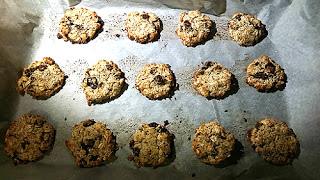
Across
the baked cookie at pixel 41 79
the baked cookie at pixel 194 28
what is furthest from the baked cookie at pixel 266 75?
the baked cookie at pixel 41 79

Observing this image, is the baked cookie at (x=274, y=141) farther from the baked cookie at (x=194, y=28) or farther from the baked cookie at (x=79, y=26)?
the baked cookie at (x=79, y=26)

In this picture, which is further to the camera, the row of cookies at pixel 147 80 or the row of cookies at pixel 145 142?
the row of cookies at pixel 147 80

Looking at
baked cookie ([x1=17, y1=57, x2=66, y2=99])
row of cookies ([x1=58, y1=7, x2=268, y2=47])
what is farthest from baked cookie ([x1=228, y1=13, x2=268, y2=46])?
baked cookie ([x1=17, y1=57, x2=66, y2=99])

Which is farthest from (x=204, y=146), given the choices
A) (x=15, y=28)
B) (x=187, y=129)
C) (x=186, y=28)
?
(x=15, y=28)

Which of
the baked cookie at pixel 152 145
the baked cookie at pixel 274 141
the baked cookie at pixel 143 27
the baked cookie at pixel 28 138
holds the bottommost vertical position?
the baked cookie at pixel 274 141

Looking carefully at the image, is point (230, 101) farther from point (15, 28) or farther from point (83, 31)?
point (15, 28)

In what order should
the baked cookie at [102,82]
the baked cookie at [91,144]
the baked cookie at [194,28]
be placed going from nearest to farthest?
the baked cookie at [91,144], the baked cookie at [102,82], the baked cookie at [194,28]
